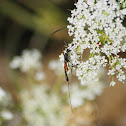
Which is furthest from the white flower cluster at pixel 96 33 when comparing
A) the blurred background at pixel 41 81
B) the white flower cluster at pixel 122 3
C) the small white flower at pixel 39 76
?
the small white flower at pixel 39 76

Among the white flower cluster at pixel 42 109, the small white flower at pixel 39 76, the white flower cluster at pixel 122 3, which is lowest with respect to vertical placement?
the white flower cluster at pixel 42 109

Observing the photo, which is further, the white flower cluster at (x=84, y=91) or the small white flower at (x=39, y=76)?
the small white flower at (x=39, y=76)

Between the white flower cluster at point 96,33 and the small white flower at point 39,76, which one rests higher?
the small white flower at point 39,76

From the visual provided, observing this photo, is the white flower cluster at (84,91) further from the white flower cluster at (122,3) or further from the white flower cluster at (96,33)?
the white flower cluster at (122,3)

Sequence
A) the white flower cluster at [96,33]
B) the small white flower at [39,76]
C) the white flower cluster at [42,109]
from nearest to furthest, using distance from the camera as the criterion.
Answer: the white flower cluster at [96,33] → the white flower cluster at [42,109] → the small white flower at [39,76]

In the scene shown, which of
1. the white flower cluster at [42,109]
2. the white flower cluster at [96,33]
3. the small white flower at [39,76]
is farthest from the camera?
the small white flower at [39,76]

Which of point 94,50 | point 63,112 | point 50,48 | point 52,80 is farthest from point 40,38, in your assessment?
point 94,50

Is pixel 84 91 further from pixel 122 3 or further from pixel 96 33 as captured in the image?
pixel 122 3
